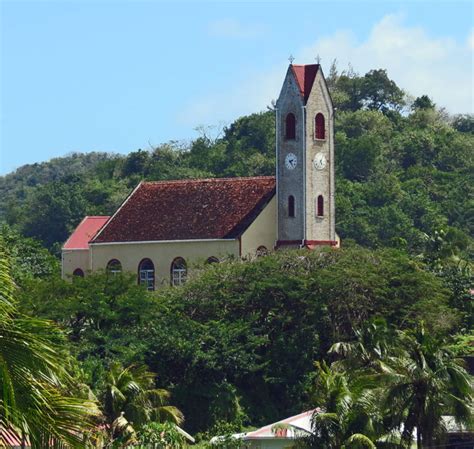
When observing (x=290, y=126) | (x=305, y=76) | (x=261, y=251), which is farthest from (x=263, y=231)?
(x=305, y=76)

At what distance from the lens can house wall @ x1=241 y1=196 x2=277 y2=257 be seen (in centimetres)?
6322

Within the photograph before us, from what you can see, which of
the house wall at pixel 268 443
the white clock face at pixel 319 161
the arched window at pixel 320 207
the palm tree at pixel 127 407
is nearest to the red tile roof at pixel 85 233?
the arched window at pixel 320 207

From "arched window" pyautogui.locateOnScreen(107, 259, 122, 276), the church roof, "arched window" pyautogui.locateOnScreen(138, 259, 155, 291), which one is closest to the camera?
the church roof

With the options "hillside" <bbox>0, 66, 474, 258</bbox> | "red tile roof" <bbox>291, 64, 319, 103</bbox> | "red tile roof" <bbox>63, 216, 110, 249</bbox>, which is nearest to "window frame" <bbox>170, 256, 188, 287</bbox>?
"red tile roof" <bbox>63, 216, 110, 249</bbox>

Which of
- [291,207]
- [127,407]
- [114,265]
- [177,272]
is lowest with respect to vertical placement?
[127,407]

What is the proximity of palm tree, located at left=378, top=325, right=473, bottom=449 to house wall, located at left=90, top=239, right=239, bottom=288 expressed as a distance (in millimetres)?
28095

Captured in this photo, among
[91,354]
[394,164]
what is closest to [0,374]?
[91,354]

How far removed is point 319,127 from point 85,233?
1270cm

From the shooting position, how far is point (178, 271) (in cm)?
6500

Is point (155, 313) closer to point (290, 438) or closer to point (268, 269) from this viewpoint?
point (268, 269)

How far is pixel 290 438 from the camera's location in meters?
40.0

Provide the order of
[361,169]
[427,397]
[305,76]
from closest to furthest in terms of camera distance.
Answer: [427,397] → [305,76] → [361,169]

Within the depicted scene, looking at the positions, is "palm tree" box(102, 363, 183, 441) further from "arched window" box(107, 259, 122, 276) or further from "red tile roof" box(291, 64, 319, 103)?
"arched window" box(107, 259, 122, 276)

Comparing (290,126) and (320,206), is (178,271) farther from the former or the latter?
(290,126)
